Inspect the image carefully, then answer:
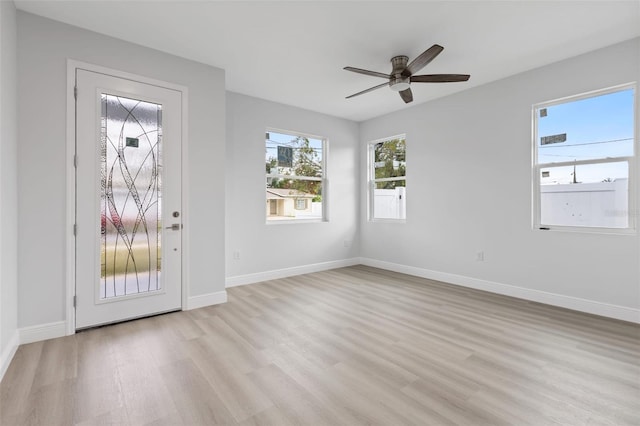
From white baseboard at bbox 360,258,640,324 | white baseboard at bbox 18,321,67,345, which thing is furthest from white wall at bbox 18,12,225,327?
white baseboard at bbox 360,258,640,324

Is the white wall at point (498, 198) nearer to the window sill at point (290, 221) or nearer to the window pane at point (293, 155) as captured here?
the window sill at point (290, 221)

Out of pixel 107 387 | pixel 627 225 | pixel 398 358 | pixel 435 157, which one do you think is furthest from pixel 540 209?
pixel 107 387

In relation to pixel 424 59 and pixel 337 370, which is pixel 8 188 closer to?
pixel 337 370

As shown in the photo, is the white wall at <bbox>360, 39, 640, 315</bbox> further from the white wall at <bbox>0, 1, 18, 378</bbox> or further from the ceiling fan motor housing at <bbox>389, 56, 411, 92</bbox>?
the white wall at <bbox>0, 1, 18, 378</bbox>

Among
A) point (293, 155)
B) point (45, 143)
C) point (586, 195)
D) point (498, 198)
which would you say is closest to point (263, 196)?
point (293, 155)

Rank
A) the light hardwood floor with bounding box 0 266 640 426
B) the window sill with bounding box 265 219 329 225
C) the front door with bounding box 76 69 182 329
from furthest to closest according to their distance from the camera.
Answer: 1. the window sill with bounding box 265 219 329 225
2. the front door with bounding box 76 69 182 329
3. the light hardwood floor with bounding box 0 266 640 426

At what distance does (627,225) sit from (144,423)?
4.62 m

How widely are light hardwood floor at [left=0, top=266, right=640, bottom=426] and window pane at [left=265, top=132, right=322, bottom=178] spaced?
256 cm

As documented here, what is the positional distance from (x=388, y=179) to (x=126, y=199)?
4.28 meters

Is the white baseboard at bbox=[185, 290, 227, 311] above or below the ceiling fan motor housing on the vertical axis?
below

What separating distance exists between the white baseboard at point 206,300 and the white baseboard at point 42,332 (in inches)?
43.3

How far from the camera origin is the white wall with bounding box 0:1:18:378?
217 cm

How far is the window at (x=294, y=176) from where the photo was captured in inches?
199

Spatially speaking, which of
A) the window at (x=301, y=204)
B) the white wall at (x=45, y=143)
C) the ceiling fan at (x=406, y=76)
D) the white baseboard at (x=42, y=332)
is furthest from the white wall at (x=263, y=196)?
the ceiling fan at (x=406, y=76)
